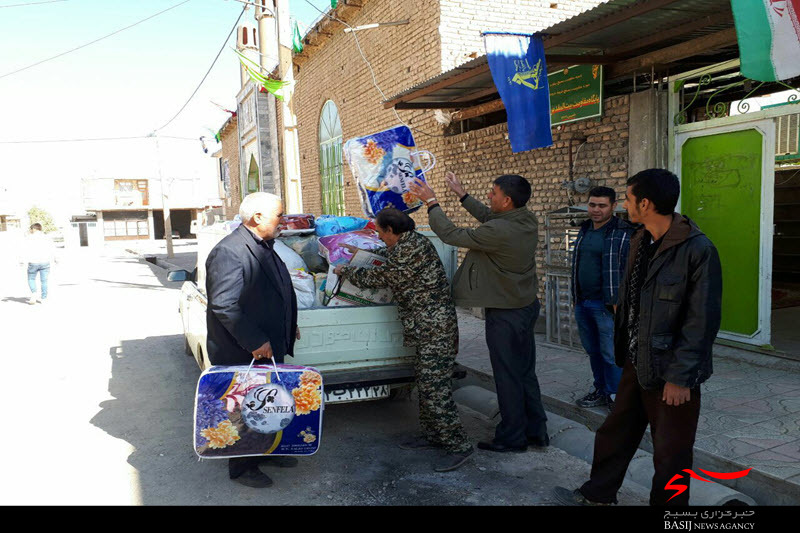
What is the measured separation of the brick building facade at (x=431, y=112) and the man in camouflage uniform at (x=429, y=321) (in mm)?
3804

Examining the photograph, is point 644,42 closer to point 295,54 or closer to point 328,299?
point 328,299

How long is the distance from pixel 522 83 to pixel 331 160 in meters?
9.49

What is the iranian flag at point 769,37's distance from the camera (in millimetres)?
4023

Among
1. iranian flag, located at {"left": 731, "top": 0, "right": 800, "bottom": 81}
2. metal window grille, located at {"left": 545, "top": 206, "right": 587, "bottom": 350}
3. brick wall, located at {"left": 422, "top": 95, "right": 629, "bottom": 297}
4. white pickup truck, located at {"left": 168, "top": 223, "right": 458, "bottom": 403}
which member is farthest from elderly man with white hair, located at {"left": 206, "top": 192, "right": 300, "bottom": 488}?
brick wall, located at {"left": 422, "top": 95, "right": 629, "bottom": 297}

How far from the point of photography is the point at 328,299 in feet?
14.6

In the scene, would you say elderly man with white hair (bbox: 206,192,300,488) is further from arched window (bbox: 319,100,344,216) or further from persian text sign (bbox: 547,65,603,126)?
arched window (bbox: 319,100,344,216)

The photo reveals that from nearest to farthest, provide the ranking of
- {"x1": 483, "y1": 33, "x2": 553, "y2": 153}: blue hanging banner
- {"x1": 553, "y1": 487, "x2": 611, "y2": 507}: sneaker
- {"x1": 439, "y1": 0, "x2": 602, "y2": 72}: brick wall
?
{"x1": 553, "y1": 487, "x2": 611, "y2": 507}: sneaker
{"x1": 483, "y1": 33, "x2": 553, "y2": 153}: blue hanging banner
{"x1": 439, "y1": 0, "x2": 602, "y2": 72}: brick wall

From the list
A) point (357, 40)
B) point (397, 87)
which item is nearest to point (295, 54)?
point (357, 40)

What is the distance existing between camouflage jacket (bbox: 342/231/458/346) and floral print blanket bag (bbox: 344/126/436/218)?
0.65 m

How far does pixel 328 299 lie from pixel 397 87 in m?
7.61

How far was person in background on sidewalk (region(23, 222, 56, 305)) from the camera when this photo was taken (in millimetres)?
11820

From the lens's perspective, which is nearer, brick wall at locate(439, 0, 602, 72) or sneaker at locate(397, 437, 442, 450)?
sneaker at locate(397, 437, 442, 450)

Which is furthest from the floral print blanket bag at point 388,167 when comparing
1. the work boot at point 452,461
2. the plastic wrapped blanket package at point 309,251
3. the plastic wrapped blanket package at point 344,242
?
the work boot at point 452,461

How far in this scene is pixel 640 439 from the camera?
9.90 ft
